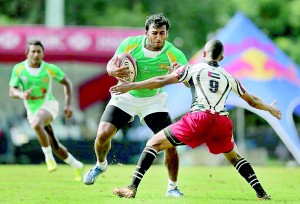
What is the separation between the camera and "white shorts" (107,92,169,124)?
13352mm

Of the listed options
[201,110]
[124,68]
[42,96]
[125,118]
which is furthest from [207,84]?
[42,96]

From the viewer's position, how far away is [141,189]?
14.8 meters

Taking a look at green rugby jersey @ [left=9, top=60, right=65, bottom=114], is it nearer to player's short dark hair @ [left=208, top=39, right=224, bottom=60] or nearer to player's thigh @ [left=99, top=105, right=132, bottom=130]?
player's thigh @ [left=99, top=105, right=132, bottom=130]

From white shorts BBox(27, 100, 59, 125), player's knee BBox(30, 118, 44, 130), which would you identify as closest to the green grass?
player's knee BBox(30, 118, 44, 130)

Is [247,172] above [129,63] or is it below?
below

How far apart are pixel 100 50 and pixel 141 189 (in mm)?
13895

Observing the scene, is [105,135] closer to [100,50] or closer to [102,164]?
[102,164]

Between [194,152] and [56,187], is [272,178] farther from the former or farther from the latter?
[194,152]

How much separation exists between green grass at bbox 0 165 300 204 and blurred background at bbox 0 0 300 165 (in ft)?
5.34

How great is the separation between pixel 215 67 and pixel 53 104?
20.6ft

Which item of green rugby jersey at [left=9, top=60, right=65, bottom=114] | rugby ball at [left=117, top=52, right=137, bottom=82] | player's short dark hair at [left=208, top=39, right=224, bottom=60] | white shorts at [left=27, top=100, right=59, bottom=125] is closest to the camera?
player's short dark hair at [left=208, top=39, right=224, bottom=60]

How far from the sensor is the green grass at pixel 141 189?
12.6m

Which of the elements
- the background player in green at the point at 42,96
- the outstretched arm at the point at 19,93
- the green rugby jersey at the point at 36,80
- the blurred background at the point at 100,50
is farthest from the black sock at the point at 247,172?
the blurred background at the point at 100,50

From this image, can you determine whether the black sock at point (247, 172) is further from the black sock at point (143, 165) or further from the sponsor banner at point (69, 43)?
the sponsor banner at point (69, 43)
